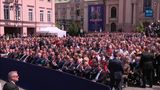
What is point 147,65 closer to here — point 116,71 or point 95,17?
point 116,71

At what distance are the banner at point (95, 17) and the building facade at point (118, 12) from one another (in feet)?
1.80

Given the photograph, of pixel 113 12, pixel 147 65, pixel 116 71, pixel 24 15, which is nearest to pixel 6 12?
pixel 24 15

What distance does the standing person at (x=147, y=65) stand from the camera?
15.5 metres

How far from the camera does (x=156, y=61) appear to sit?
54.1ft

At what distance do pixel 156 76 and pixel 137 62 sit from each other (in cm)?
113

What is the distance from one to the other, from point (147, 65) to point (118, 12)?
7956 cm

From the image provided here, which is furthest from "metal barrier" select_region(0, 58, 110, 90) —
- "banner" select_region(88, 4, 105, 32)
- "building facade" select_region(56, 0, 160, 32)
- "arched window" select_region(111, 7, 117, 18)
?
"arched window" select_region(111, 7, 117, 18)

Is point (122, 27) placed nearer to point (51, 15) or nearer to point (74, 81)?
point (51, 15)

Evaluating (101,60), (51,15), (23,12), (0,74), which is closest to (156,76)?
(101,60)

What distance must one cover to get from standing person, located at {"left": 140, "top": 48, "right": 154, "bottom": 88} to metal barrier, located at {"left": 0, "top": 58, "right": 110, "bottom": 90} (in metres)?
3.89

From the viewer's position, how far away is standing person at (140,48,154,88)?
50.9 ft

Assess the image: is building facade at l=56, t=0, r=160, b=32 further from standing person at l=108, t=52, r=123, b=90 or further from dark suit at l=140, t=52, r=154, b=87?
standing person at l=108, t=52, r=123, b=90

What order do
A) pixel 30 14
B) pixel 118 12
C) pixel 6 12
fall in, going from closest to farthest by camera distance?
pixel 6 12, pixel 30 14, pixel 118 12

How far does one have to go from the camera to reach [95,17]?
290 feet
